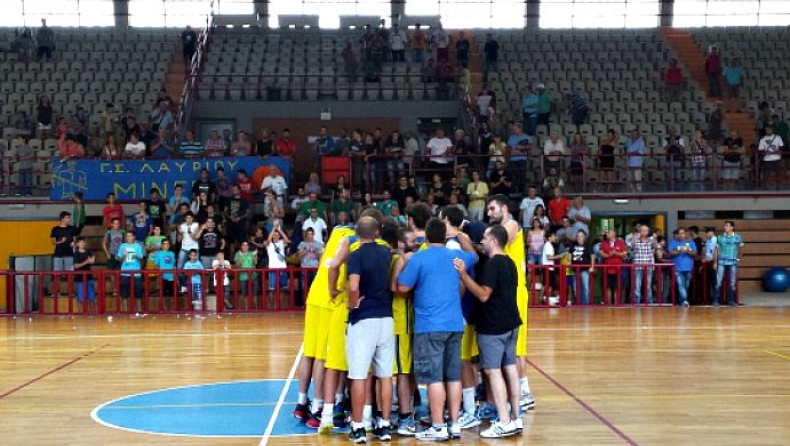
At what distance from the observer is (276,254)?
23625 mm

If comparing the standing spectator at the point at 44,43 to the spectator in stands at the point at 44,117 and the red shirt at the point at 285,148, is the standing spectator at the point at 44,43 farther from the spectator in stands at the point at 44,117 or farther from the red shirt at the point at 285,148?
the red shirt at the point at 285,148

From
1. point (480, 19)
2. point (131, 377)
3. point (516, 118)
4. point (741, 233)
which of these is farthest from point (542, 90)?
point (131, 377)

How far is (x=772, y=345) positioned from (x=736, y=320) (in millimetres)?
4173

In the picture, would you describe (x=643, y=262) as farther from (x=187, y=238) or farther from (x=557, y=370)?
(x=557, y=370)

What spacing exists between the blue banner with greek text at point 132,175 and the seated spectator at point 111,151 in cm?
36

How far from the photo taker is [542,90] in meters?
31.6

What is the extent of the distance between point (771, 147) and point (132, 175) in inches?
639

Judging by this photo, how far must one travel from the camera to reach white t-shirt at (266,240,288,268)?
23.6m

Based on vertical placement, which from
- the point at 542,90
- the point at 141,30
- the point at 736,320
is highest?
the point at 141,30

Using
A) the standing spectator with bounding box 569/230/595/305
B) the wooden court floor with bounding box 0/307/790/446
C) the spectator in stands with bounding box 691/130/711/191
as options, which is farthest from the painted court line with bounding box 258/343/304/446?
the spectator in stands with bounding box 691/130/711/191

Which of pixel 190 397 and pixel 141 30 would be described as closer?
pixel 190 397

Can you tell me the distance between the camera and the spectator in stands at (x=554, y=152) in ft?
93.3

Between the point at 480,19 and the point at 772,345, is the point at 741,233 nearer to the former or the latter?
the point at 772,345

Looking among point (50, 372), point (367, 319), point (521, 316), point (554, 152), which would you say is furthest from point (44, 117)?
point (367, 319)
